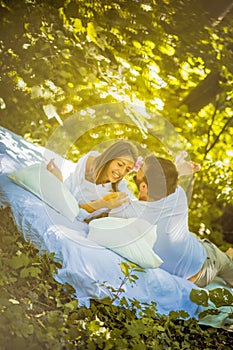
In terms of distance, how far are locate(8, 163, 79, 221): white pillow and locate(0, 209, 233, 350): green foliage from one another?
0.42ft

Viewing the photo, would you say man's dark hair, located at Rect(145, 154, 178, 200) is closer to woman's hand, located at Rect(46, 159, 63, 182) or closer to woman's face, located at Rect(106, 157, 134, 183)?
woman's face, located at Rect(106, 157, 134, 183)

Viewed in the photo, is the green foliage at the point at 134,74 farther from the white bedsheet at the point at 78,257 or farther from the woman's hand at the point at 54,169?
the white bedsheet at the point at 78,257

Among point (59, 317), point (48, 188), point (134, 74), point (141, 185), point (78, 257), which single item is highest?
point (134, 74)

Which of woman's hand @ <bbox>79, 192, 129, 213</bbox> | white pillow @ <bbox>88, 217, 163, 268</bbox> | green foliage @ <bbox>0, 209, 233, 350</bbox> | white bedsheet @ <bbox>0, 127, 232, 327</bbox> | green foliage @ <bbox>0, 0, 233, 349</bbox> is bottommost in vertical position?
green foliage @ <bbox>0, 209, 233, 350</bbox>

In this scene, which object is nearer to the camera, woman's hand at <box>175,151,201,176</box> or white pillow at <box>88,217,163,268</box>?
white pillow at <box>88,217,163,268</box>

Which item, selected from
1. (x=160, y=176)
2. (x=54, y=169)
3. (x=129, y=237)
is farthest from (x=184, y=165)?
(x=54, y=169)

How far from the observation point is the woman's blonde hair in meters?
1.96

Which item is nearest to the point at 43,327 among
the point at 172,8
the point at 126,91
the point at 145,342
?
the point at 145,342

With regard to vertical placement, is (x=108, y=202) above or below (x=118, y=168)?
below

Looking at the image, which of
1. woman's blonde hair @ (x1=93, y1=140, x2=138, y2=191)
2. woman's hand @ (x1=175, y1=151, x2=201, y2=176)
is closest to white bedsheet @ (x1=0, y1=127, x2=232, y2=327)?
woman's blonde hair @ (x1=93, y1=140, x2=138, y2=191)

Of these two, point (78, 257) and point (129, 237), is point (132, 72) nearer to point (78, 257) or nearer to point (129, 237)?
point (129, 237)

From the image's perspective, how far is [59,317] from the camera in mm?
1736

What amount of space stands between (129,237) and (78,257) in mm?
205

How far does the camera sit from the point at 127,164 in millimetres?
1955
